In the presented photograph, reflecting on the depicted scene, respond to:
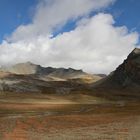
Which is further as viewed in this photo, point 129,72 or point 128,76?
point 129,72

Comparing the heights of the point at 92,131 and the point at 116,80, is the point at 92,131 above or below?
below

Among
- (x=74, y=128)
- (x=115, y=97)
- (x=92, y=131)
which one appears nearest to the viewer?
(x=92, y=131)

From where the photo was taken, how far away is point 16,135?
93.8ft

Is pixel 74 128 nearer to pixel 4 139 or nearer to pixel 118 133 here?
pixel 118 133

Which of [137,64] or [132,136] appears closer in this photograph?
[132,136]

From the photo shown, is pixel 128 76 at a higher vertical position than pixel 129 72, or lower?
lower

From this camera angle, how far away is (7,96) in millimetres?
92750

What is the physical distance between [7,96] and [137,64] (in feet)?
234

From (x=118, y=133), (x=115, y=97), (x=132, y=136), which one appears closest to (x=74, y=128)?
(x=118, y=133)

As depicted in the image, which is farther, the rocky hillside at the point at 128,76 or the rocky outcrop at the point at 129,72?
the rocky outcrop at the point at 129,72

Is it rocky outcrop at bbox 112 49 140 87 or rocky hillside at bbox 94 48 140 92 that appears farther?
rocky outcrop at bbox 112 49 140 87

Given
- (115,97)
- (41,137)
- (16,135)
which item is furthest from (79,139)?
(115,97)

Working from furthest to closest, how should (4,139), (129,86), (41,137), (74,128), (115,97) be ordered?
(129,86) → (115,97) → (74,128) → (41,137) → (4,139)

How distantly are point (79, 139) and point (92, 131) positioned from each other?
4531mm
